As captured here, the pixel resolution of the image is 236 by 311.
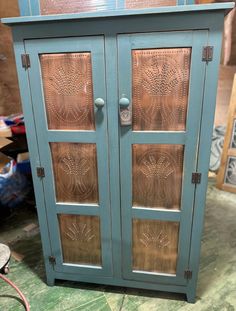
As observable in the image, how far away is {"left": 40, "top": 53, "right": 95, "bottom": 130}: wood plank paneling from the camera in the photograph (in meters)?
1.21

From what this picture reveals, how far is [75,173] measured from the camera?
4.60 ft

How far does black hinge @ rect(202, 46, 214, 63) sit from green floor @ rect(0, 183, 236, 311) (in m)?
1.39

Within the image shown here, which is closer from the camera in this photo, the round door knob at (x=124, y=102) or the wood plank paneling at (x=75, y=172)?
the round door knob at (x=124, y=102)

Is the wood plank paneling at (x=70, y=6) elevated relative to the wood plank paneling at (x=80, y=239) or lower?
elevated

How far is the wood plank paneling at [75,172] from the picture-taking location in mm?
1354

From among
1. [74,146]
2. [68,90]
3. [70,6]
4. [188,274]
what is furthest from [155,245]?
[70,6]

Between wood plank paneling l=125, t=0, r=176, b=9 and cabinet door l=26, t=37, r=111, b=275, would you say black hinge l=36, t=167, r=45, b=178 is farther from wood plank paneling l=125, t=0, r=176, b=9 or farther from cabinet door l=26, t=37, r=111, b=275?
wood plank paneling l=125, t=0, r=176, b=9

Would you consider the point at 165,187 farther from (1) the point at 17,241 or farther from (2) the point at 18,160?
(2) the point at 18,160

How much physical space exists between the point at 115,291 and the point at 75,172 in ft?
2.79

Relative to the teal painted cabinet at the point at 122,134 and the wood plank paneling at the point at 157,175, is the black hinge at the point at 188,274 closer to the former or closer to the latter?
the teal painted cabinet at the point at 122,134

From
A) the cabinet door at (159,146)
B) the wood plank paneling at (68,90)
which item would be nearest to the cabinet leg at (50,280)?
the cabinet door at (159,146)

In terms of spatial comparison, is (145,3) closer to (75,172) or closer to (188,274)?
(75,172)

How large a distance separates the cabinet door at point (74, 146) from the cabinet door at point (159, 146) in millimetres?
119

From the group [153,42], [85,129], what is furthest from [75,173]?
[153,42]
